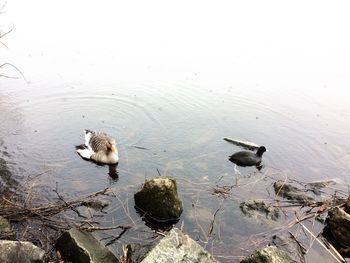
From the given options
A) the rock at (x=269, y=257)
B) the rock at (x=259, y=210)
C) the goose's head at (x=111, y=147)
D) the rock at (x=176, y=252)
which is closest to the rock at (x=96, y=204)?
the goose's head at (x=111, y=147)

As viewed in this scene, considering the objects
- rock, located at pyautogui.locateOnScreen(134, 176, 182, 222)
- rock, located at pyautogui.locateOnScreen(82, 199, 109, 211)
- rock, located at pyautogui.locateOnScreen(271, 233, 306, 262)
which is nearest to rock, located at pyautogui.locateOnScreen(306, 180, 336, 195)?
rock, located at pyautogui.locateOnScreen(271, 233, 306, 262)

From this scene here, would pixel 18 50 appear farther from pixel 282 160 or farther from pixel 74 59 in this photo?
pixel 282 160

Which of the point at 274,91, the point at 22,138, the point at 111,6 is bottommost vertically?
the point at 22,138

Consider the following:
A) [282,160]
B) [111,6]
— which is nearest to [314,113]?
[282,160]

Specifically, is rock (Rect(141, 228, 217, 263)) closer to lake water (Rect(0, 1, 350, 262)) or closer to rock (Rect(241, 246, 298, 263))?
rock (Rect(241, 246, 298, 263))

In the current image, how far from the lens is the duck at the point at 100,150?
9.42m

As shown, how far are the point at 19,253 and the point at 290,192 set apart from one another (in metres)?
5.99

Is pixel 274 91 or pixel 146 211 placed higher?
pixel 274 91

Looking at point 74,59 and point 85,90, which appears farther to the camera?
point 74,59

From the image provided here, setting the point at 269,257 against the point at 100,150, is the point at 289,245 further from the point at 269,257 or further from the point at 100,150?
the point at 100,150

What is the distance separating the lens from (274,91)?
1554 cm

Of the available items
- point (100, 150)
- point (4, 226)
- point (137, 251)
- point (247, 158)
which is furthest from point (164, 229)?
point (247, 158)

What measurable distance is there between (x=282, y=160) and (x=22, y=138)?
7.37m

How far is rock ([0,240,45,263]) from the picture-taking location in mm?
4930
